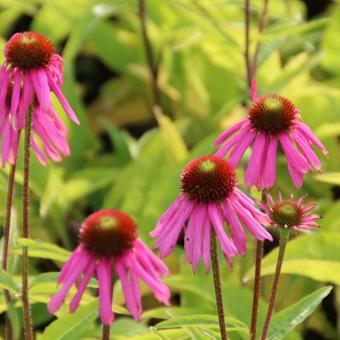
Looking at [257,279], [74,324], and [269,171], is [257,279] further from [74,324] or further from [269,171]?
[74,324]

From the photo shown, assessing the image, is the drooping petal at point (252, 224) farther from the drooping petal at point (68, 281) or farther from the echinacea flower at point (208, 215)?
the drooping petal at point (68, 281)

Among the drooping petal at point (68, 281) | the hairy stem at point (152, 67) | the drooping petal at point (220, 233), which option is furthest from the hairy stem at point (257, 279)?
the hairy stem at point (152, 67)

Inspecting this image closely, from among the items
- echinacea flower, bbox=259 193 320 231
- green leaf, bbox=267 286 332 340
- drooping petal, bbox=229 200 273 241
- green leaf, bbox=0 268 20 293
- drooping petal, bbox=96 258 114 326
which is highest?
drooping petal, bbox=229 200 273 241

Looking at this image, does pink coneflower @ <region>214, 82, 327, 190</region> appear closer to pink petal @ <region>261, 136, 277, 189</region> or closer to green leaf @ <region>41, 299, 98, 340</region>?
pink petal @ <region>261, 136, 277, 189</region>

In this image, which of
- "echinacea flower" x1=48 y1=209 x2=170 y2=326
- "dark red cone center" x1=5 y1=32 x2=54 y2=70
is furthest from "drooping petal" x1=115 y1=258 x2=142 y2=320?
"dark red cone center" x1=5 y1=32 x2=54 y2=70

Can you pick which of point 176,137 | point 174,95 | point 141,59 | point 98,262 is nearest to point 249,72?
point 176,137
